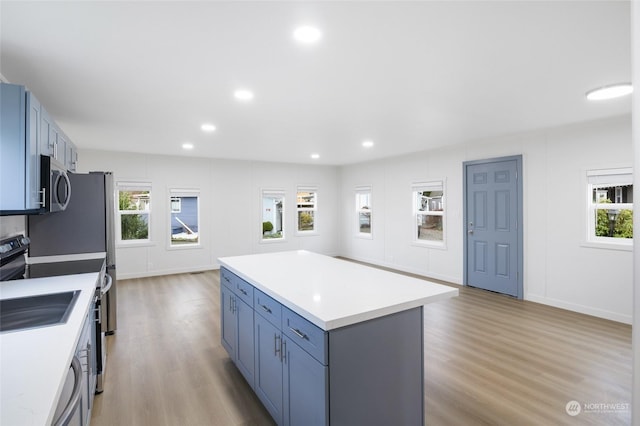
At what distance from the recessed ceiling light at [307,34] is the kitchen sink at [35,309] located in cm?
197

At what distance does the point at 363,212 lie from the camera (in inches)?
314

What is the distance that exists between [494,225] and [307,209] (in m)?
4.39

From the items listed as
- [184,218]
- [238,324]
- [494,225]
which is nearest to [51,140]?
[238,324]

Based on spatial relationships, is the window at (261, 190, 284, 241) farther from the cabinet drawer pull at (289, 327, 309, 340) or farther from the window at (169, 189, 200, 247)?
the cabinet drawer pull at (289, 327, 309, 340)

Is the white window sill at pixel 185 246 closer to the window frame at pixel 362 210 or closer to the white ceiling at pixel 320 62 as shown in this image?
the white ceiling at pixel 320 62

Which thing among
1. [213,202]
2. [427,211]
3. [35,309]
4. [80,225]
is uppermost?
[213,202]

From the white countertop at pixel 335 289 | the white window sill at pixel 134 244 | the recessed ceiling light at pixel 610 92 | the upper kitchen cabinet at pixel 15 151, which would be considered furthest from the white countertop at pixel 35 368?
the white window sill at pixel 134 244

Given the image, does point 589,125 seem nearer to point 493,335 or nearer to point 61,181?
point 493,335

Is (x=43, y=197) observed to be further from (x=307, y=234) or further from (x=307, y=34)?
(x=307, y=234)

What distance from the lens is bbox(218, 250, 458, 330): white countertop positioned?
1653mm

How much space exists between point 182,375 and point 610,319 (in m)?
4.77

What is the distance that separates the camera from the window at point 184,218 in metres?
6.62

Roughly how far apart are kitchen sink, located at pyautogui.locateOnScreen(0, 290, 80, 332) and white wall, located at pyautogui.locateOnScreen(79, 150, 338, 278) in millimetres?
4564

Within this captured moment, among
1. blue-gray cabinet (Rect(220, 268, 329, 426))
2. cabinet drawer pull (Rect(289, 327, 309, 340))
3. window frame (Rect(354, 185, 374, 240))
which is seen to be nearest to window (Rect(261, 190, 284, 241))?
window frame (Rect(354, 185, 374, 240))
